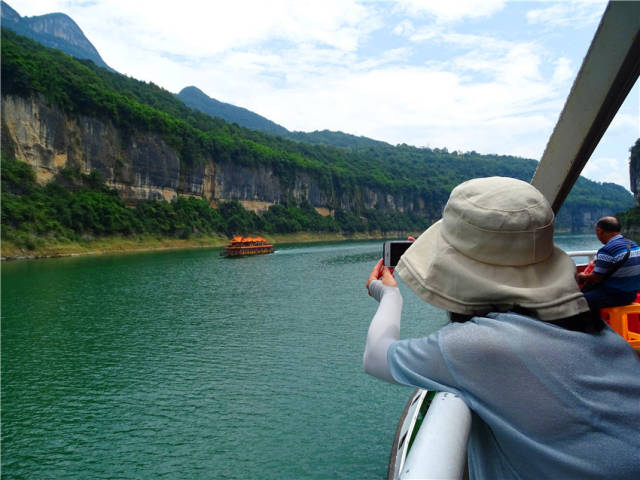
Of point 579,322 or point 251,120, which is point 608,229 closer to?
point 579,322

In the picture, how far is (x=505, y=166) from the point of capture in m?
88.2

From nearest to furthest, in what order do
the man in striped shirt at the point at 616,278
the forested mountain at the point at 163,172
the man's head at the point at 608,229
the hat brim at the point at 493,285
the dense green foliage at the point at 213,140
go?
the hat brim at the point at 493,285 → the man in striped shirt at the point at 616,278 → the man's head at the point at 608,229 → the forested mountain at the point at 163,172 → the dense green foliage at the point at 213,140

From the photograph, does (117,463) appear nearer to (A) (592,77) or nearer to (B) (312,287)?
(A) (592,77)

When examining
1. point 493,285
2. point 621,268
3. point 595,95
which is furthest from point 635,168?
point 493,285

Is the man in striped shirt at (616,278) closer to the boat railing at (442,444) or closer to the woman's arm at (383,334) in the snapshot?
the woman's arm at (383,334)

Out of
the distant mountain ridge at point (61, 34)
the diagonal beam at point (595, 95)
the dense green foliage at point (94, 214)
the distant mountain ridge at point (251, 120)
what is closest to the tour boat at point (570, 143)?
the diagonal beam at point (595, 95)

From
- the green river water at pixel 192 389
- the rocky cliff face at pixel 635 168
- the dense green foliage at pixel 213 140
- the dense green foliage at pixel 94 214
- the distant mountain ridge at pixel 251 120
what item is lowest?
the green river water at pixel 192 389

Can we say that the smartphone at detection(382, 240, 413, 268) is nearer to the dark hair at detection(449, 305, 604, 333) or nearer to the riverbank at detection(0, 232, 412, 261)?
the dark hair at detection(449, 305, 604, 333)

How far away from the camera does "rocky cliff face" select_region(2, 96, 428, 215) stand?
3550 cm

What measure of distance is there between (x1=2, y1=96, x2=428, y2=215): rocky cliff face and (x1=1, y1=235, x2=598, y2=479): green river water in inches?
985

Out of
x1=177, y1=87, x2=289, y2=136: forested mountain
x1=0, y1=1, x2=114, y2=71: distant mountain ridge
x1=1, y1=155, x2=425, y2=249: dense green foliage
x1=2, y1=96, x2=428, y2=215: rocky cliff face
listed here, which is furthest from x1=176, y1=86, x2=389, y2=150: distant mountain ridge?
x1=1, y1=155, x2=425, y2=249: dense green foliage

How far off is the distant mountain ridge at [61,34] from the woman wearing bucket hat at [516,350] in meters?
158

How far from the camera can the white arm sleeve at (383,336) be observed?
2.90 feet

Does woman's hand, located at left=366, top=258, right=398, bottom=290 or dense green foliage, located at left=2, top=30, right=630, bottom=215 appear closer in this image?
woman's hand, located at left=366, top=258, right=398, bottom=290
